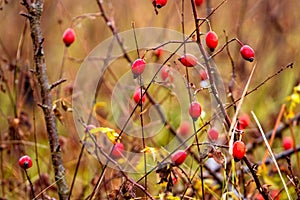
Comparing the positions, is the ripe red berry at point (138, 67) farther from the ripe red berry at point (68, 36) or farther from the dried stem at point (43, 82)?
the ripe red berry at point (68, 36)

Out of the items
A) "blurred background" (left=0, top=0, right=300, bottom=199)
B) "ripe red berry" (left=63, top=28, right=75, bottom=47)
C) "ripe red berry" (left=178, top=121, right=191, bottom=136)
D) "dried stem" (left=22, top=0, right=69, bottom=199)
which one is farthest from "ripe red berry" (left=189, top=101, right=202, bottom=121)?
"blurred background" (left=0, top=0, right=300, bottom=199)

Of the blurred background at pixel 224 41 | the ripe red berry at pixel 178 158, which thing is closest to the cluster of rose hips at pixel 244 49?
the ripe red berry at pixel 178 158

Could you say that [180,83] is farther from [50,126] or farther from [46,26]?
[46,26]

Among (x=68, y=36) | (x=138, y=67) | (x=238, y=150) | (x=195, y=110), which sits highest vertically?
(x=68, y=36)

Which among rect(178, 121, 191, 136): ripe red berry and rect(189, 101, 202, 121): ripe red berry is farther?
rect(178, 121, 191, 136): ripe red berry

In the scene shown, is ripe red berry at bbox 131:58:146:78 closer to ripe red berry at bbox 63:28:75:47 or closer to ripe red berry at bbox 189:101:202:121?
ripe red berry at bbox 189:101:202:121

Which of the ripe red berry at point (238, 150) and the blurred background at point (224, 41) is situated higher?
the blurred background at point (224, 41)

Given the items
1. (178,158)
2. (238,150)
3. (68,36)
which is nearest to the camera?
(238,150)

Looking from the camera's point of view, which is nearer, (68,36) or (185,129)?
(68,36)

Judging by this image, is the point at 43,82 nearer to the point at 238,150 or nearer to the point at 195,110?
the point at 195,110

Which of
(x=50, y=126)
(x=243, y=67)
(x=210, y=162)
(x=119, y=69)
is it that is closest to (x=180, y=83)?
(x=210, y=162)

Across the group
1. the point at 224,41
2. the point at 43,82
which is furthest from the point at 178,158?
the point at 224,41

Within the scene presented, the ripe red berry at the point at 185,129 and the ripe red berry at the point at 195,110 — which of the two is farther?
the ripe red berry at the point at 185,129

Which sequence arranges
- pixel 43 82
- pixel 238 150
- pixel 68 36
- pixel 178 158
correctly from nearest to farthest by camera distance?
1. pixel 238 150
2. pixel 178 158
3. pixel 43 82
4. pixel 68 36
